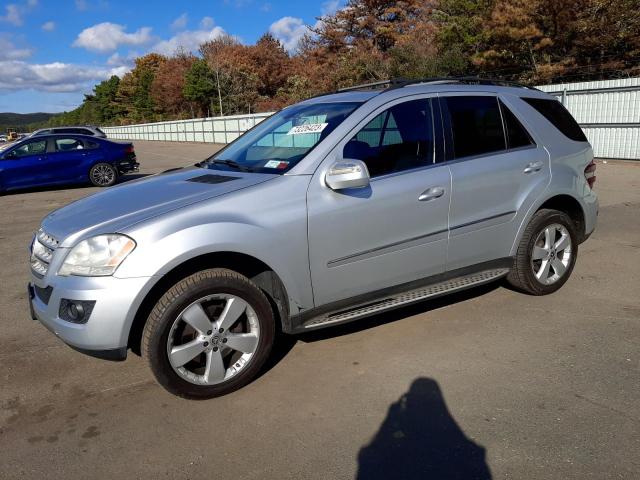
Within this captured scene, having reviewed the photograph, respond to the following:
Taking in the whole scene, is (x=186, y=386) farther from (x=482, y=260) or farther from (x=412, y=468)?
(x=482, y=260)

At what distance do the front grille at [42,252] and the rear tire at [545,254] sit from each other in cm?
343

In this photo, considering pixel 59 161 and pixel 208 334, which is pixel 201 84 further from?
pixel 208 334

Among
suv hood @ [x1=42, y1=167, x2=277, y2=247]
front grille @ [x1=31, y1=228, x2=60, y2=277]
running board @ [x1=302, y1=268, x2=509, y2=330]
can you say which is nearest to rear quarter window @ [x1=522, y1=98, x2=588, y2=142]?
running board @ [x1=302, y1=268, x2=509, y2=330]

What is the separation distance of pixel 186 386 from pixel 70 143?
12770 millimetres

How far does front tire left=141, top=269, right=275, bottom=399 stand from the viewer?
2.98 m

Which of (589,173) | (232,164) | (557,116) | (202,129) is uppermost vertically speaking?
(202,129)

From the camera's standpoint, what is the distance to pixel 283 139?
3938 millimetres

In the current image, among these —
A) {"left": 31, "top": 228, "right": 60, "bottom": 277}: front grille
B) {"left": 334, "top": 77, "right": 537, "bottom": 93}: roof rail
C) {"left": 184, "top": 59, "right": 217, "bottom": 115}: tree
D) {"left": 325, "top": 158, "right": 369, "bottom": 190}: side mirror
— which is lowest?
{"left": 31, "top": 228, "right": 60, "bottom": 277}: front grille

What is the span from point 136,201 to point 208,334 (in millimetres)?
956

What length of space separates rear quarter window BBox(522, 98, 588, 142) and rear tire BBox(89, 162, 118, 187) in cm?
1217

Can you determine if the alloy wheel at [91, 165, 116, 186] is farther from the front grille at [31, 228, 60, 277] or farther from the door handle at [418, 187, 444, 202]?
the door handle at [418, 187, 444, 202]

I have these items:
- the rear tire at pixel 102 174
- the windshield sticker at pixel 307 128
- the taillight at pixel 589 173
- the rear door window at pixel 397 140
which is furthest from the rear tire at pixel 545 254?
the rear tire at pixel 102 174

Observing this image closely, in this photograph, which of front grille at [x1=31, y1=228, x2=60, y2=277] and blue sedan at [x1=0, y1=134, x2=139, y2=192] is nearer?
front grille at [x1=31, y1=228, x2=60, y2=277]

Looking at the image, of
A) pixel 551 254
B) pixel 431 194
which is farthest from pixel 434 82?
pixel 551 254
